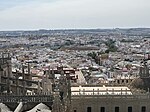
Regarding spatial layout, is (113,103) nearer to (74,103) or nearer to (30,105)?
(74,103)

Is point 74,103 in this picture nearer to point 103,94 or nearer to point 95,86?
point 103,94

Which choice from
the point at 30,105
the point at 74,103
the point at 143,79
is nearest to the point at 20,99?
the point at 30,105

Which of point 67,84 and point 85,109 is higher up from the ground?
point 67,84

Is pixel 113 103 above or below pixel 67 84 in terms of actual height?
below

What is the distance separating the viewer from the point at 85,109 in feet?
128

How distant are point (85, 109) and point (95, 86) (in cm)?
511

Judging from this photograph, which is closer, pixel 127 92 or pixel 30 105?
pixel 30 105

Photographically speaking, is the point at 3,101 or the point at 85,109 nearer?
the point at 3,101

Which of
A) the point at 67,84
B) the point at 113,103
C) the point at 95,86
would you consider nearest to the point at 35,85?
the point at 95,86

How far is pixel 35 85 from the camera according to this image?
144 ft

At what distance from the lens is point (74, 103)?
38844mm

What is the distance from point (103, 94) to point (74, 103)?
2670 millimetres

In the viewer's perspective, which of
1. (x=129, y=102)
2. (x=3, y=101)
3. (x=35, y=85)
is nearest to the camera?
(x=3, y=101)

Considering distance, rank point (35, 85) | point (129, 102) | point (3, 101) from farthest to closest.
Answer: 1. point (35, 85)
2. point (129, 102)
3. point (3, 101)
